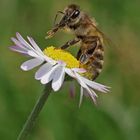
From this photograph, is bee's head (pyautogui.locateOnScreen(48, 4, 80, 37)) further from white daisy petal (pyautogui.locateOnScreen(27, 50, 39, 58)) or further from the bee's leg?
white daisy petal (pyautogui.locateOnScreen(27, 50, 39, 58))

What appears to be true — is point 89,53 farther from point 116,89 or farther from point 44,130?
point 116,89

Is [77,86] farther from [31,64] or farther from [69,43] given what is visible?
[31,64]

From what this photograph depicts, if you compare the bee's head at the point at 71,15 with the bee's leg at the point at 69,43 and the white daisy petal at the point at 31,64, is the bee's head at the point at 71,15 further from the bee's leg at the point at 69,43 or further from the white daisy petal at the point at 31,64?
the white daisy petal at the point at 31,64

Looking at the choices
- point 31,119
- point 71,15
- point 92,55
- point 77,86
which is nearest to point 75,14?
point 71,15

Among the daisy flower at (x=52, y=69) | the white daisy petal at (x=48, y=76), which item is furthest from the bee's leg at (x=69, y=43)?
the white daisy petal at (x=48, y=76)

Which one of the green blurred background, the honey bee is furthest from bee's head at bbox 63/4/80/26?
the green blurred background
